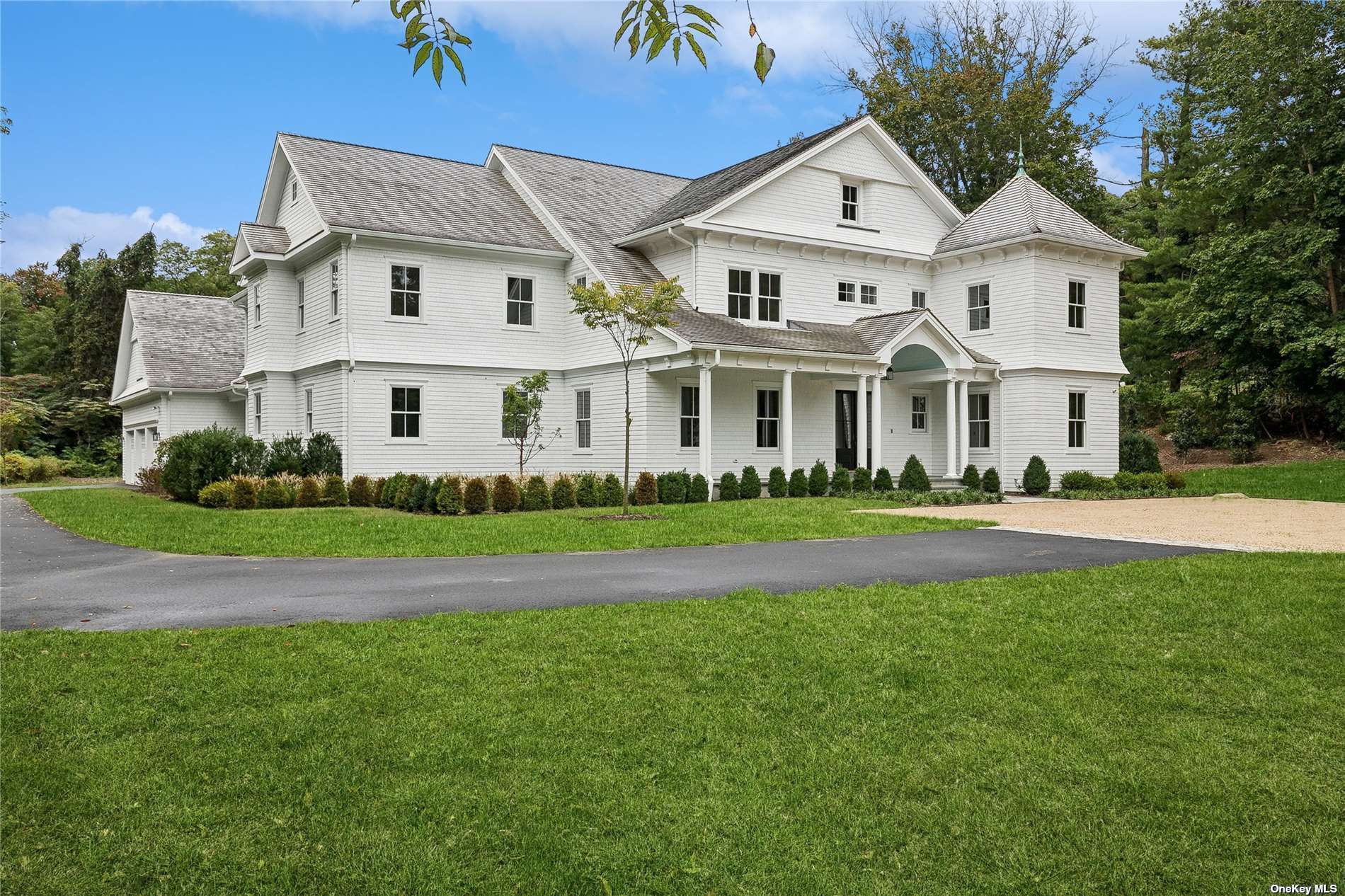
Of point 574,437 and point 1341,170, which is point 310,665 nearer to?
point 574,437

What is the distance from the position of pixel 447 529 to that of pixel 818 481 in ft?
33.6

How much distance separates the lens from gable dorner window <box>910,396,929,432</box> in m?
27.5

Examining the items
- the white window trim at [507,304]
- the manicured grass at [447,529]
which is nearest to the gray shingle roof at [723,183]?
the white window trim at [507,304]

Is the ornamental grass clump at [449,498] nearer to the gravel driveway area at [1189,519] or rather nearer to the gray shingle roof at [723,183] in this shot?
the gravel driveway area at [1189,519]

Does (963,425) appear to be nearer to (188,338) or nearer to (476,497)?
(476,497)

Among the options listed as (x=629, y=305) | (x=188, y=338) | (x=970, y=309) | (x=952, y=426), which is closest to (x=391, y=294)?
(x=629, y=305)

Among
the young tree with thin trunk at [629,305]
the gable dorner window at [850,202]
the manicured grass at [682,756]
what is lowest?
the manicured grass at [682,756]

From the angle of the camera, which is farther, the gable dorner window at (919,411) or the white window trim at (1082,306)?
the gable dorner window at (919,411)

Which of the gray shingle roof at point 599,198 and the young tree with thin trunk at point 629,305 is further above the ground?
the gray shingle roof at point 599,198

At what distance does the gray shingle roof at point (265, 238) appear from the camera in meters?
25.3

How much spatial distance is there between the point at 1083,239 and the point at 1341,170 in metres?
9.40

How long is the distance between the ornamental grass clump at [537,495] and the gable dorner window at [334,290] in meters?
6.89

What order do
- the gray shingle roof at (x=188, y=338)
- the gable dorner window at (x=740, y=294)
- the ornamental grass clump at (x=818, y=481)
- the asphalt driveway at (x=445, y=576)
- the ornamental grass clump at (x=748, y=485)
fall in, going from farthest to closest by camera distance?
1. the gray shingle roof at (x=188, y=338)
2. the gable dorner window at (x=740, y=294)
3. the ornamental grass clump at (x=818, y=481)
4. the ornamental grass clump at (x=748, y=485)
5. the asphalt driveway at (x=445, y=576)

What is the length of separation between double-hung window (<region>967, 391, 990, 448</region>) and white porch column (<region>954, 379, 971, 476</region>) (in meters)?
0.11
